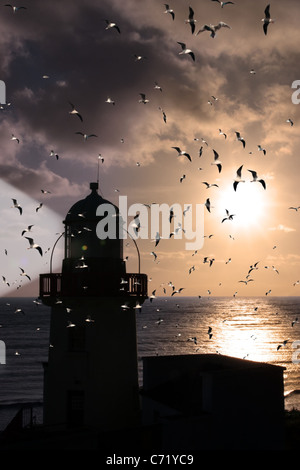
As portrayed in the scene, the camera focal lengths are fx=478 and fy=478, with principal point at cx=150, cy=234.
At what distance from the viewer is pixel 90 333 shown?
1978cm

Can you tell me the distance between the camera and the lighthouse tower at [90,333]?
1959 cm

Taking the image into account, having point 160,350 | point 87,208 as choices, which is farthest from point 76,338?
point 160,350

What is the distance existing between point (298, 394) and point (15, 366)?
5620 centimetres

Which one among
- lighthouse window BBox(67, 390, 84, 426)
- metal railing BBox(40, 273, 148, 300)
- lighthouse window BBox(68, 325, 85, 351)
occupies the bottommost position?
lighthouse window BBox(67, 390, 84, 426)

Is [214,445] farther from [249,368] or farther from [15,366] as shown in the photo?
[15,366]

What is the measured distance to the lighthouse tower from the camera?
19.6m
